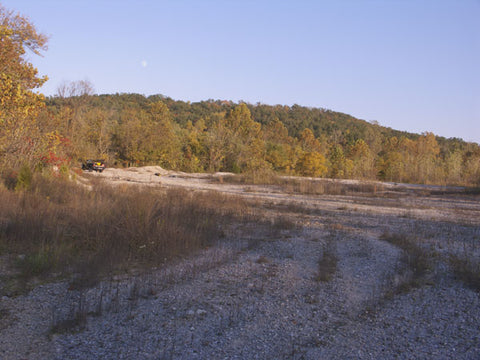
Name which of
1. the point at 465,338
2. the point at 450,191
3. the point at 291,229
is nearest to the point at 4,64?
the point at 291,229

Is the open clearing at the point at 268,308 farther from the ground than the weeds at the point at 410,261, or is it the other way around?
the weeds at the point at 410,261

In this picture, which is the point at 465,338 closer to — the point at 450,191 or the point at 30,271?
the point at 30,271

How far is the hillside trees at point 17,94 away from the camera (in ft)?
30.6

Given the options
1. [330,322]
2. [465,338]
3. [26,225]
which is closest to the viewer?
[465,338]

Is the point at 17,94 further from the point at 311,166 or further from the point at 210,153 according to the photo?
the point at 311,166

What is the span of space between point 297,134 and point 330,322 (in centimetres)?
7362

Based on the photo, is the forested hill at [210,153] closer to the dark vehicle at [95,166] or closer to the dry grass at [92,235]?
the dark vehicle at [95,166]

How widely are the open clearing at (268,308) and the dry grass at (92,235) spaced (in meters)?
0.48

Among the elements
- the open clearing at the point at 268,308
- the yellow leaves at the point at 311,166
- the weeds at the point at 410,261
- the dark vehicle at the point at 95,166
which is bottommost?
the open clearing at the point at 268,308

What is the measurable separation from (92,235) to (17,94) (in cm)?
518

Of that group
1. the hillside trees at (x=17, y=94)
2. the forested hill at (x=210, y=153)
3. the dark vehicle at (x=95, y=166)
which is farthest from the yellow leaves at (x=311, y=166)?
the hillside trees at (x=17, y=94)

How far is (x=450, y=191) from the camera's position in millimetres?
21766

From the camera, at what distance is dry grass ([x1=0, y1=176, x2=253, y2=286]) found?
5.31 meters

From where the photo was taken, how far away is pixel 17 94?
29.7 ft
